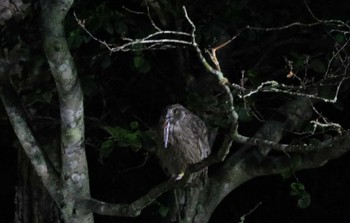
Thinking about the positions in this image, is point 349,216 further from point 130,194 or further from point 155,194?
point 155,194

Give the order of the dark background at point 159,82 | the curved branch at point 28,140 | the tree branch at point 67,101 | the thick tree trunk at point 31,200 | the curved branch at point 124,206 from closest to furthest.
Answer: the curved branch at point 124,206 < the tree branch at point 67,101 < the curved branch at point 28,140 < the dark background at point 159,82 < the thick tree trunk at point 31,200

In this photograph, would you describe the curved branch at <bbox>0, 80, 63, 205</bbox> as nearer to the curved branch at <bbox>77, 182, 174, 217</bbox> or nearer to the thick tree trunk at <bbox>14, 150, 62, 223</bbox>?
the curved branch at <bbox>77, 182, 174, 217</bbox>

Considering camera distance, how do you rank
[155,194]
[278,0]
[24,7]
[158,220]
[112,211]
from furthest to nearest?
[158,220] → [278,0] → [24,7] → [112,211] → [155,194]

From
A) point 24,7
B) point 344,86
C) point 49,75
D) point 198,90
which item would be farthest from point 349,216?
point 24,7

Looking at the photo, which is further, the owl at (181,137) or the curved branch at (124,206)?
the owl at (181,137)

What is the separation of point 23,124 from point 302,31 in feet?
6.04

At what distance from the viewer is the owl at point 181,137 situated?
3.61 m

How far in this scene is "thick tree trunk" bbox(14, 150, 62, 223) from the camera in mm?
4449

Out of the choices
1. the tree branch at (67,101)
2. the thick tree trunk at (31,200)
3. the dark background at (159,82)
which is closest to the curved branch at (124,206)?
the tree branch at (67,101)

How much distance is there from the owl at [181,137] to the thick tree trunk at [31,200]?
1.12 metres

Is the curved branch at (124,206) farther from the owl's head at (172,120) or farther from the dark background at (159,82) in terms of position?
the dark background at (159,82)

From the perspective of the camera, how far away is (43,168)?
11.6 ft

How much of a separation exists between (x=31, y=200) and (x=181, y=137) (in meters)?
1.41

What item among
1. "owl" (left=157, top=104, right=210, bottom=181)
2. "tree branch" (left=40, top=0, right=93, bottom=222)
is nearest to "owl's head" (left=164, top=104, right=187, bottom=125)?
"owl" (left=157, top=104, right=210, bottom=181)
